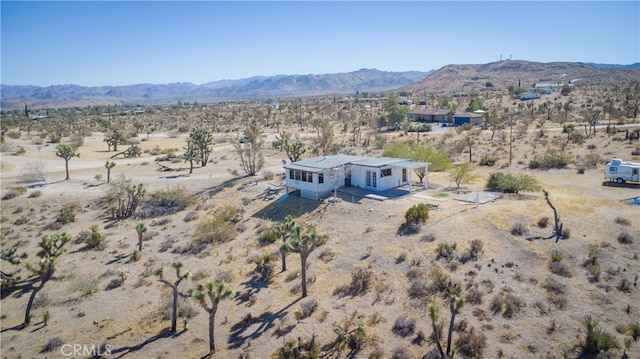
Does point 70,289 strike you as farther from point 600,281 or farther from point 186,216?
point 600,281

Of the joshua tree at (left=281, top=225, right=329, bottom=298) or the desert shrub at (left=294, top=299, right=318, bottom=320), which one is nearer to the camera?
the desert shrub at (left=294, top=299, right=318, bottom=320)

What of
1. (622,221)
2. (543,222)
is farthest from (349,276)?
(622,221)

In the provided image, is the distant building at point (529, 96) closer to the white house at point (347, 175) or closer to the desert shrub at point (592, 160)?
the desert shrub at point (592, 160)

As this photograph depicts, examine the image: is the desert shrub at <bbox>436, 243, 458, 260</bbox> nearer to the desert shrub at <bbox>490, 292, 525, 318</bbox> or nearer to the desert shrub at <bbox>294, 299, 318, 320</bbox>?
the desert shrub at <bbox>490, 292, 525, 318</bbox>

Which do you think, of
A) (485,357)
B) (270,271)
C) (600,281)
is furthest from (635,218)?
(270,271)

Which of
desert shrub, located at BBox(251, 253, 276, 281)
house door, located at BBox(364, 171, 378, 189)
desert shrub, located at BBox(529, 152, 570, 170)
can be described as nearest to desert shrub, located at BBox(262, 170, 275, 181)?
house door, located at BBox(364, 171, 378, 189)

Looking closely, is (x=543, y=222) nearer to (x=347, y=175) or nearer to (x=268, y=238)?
(x=347, y=175)
